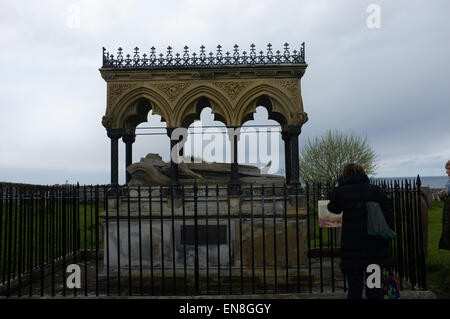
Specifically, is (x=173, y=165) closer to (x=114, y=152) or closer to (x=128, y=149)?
(x=114, y=152)

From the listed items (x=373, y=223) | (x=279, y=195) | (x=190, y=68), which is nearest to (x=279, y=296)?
(x=373, y=223)

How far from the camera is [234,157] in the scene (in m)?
8.76

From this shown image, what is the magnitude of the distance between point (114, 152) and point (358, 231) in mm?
6088

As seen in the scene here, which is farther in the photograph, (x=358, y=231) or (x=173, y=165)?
(x=173, y=165)

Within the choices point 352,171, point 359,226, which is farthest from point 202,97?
point 359,226

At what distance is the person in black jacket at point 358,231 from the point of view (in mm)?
4754

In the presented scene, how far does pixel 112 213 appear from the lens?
330 inches

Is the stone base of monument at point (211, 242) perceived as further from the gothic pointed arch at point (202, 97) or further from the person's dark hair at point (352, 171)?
the person's dark hair at point (352, 171)

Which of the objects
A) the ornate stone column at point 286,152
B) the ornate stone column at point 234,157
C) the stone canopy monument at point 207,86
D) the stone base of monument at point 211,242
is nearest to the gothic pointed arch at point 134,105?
the stone canopy monument at point 207,86

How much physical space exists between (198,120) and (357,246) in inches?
253

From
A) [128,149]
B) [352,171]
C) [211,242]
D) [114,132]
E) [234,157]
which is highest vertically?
[114,132]

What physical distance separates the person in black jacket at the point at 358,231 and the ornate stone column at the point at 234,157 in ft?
12.7

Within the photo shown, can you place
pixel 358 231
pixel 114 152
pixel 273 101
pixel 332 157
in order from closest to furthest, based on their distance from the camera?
pixel 358 231 → pixel 273 101 → pixel 114 152 → pixel 332 157
